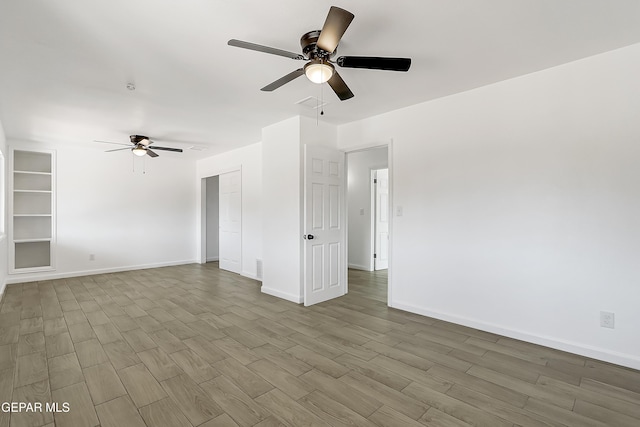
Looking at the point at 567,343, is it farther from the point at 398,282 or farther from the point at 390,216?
the point at 390,216

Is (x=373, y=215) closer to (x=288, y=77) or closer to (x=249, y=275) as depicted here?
(x=249, y=275)

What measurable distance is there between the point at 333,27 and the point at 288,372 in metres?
2.46

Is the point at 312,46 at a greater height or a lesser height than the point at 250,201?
greater

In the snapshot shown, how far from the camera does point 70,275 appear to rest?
5840 mm

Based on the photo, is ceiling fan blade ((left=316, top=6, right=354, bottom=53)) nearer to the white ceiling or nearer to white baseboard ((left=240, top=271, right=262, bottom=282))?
the white ceiling

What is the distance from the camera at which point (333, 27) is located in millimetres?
1778

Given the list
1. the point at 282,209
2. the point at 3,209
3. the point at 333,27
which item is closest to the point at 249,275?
the point at 282,209

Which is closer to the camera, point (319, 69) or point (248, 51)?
point (319, 69)

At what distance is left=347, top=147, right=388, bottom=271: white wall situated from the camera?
6.35 metres

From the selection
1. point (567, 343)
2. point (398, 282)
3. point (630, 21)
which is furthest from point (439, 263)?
point (630, 21)

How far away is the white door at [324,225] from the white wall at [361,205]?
1956 millimetres

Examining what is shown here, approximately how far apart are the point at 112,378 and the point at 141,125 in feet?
11.6

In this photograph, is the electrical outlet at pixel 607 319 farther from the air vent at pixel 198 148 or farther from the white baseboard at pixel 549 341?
the air vent at pixel 198 148

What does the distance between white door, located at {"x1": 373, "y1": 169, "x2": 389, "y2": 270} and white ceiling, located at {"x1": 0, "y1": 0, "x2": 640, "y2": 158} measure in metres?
2.70
